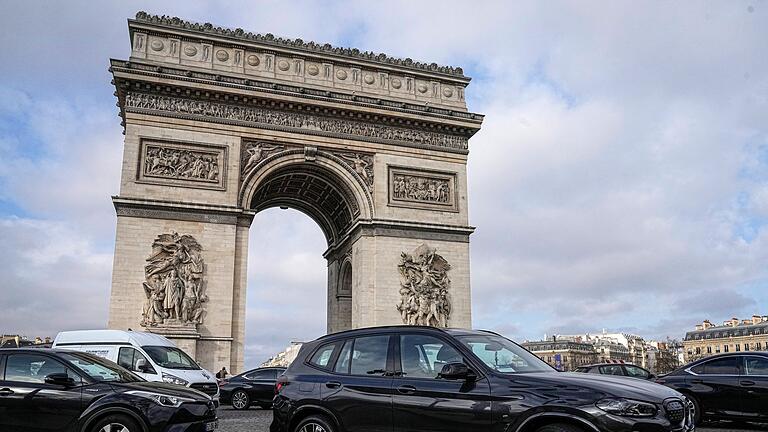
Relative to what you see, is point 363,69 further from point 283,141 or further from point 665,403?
point 665,403

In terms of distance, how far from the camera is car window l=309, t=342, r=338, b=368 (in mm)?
8062

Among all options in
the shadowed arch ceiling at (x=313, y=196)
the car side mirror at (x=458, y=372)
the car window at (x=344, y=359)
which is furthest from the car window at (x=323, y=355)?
the shadowed arch ceiling at (x=313, y=196)

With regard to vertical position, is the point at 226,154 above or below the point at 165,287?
above

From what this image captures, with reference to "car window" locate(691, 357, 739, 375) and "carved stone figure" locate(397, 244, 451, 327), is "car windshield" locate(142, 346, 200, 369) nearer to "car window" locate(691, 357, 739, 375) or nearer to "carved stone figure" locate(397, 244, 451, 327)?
"car window" locate(691, 357, 739, 375)

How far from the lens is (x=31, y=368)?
851 cm

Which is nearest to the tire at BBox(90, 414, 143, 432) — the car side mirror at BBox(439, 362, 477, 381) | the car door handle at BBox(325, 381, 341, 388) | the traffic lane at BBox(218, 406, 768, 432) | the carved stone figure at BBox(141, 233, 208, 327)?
the car door handle at BBox(325, 381, 341, 388)

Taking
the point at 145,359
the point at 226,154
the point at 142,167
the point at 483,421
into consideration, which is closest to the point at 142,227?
the point at 142,167

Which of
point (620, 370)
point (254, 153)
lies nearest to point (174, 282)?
point (254, 153)

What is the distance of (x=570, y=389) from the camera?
600cm

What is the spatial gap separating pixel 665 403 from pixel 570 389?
2.78 feet

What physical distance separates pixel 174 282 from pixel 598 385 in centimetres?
2118

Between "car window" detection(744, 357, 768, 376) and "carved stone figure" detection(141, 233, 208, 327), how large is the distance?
18.6 metres

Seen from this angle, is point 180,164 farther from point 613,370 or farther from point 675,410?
point 675,410

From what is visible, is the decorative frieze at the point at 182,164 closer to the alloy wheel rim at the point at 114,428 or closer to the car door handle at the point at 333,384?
the alloy wheel rim at the point at 114,428
